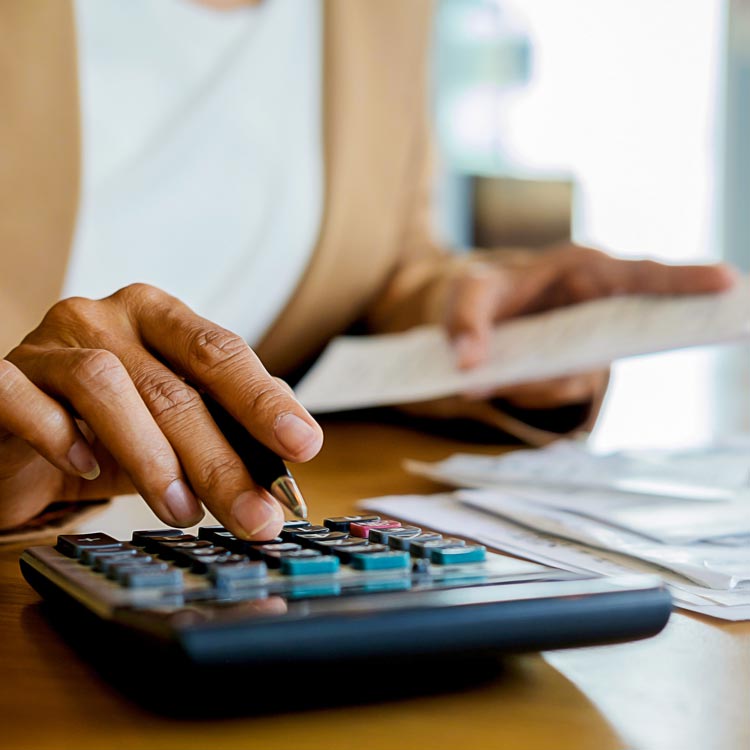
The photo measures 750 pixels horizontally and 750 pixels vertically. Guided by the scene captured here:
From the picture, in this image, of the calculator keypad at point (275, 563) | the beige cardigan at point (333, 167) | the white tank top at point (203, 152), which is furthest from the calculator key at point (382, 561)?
the white tank top at point (203, 152)

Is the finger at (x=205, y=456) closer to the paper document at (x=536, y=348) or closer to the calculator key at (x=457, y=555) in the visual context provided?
the calculator key at (x=457, y=555)

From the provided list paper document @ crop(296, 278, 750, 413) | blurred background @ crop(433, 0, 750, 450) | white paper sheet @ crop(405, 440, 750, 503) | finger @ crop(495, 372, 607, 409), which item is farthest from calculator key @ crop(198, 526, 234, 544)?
blurred background @ crop(433, 0, 750, 450)

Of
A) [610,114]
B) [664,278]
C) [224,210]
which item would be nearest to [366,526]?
[664,278]

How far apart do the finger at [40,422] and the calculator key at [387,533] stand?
13cm

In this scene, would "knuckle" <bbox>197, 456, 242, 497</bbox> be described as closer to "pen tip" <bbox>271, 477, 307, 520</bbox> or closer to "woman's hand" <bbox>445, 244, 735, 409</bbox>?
"pen tip" <bbox>271, 477, 307, 520</bbox>

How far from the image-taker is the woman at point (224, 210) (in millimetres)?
492

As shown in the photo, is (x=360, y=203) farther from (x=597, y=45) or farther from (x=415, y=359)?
(x=597, y=45)

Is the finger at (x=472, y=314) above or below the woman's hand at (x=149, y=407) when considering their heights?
below

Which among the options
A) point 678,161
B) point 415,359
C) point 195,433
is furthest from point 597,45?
point 195,433

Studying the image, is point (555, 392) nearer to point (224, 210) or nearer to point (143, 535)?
point (224, 210)

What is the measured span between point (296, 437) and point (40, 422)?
109mm

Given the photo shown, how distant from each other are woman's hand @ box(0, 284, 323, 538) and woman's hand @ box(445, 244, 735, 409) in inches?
16.4

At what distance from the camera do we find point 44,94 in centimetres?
83

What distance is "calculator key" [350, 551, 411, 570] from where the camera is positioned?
0.32 meters
